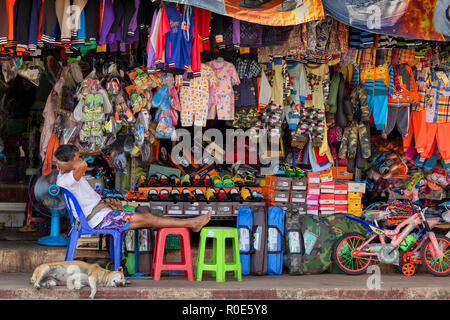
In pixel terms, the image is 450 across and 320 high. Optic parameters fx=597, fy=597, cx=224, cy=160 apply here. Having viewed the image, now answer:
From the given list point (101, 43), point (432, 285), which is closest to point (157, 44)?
point (101, 43)

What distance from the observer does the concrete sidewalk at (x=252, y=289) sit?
534cm

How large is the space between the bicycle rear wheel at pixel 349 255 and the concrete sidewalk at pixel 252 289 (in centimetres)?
24

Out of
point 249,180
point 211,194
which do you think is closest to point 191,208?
point 211,194

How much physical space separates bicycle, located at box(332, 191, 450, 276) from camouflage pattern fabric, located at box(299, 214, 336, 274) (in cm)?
12

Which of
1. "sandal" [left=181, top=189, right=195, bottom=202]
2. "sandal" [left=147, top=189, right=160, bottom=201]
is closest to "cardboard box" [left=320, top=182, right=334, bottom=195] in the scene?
"sandal" [left=181, top=189, right=195, bottom=202]

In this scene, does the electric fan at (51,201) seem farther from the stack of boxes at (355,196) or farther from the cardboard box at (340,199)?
the stack of boxes at (355,196)

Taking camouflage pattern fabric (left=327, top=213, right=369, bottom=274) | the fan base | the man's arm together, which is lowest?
the fan base

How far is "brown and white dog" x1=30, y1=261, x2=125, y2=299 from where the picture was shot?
17.3 ft

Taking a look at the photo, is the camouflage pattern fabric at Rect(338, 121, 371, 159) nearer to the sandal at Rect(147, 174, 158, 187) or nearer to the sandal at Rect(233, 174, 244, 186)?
the sandal at Rect(233, 174, 244, 186)

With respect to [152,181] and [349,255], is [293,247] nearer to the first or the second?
[349,255]

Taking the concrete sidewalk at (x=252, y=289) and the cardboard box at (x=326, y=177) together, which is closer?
the concrete sidewalk at (x=252, y=289)

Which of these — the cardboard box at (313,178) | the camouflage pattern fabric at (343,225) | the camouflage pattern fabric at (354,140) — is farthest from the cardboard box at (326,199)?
the camouflage pattern fabric at (343,225)

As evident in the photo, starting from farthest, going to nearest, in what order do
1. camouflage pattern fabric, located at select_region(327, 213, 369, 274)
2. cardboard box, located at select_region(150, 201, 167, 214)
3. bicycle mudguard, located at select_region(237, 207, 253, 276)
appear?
cardboard box, located at select_region(150, 201, 167, 214)
camouflage pattern fabric, located at select_region(327, 213, 369, 274)
bicycle mudguard, located at select_region(237, 207, 253, 276)

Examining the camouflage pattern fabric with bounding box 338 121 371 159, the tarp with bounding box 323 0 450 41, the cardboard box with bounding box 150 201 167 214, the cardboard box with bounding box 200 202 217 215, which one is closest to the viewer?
the tarp with bounding box 323 0 450 41
